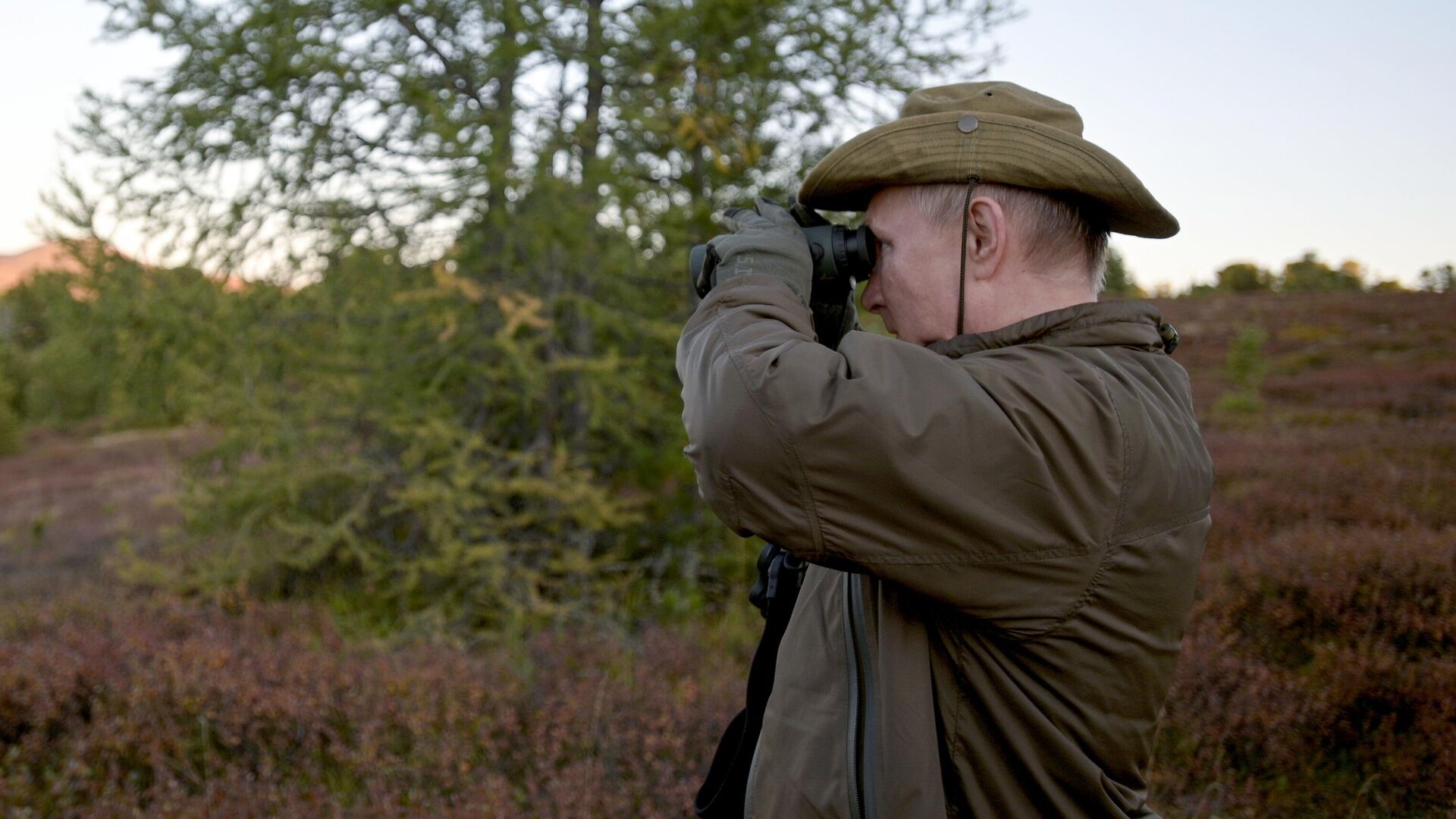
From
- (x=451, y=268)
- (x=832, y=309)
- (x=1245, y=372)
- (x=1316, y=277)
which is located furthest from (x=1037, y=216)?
(x=1316, y=277)

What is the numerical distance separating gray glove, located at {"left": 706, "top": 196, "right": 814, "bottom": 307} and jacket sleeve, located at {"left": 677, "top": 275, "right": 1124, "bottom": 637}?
202 mm

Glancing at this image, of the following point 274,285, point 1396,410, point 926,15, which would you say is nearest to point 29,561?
point 274,285

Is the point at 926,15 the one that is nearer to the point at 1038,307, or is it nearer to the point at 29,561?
the point at 1038,307

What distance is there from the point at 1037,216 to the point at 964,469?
1.46 ft

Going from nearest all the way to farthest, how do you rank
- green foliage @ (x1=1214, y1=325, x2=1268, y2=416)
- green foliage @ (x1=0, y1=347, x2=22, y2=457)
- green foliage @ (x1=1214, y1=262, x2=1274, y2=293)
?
green foliage @ (x1=1214, y1=325, x2=1268, y2=416) → green foliage @ (x1=0, y1=347, x2=22, y2=457) → green foliage @ (x1=1214, y1=262, x2=1274, y2=293)

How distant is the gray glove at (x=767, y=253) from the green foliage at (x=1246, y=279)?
42488 mm

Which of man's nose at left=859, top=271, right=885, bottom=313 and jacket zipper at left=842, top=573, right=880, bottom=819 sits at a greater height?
man's nose at left=859, top=271, right=885, bottom=313

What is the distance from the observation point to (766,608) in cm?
176

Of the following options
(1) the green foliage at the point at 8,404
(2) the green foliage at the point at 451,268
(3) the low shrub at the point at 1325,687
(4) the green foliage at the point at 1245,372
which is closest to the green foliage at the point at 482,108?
(2) the green foliage at the point at 451,268

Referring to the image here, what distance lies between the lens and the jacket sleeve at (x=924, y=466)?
3.70 feet

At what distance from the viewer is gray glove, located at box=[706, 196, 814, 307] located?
1.37m

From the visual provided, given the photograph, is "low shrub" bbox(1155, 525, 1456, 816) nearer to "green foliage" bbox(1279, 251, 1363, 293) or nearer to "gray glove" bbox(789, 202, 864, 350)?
"gray glove" bbox(789, 202, 864, 350)

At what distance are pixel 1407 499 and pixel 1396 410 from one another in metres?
7.78

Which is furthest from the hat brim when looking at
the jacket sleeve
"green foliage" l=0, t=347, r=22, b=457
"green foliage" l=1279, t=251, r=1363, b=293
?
"green foliage" l=1279, t=251, r=1363, b=293
